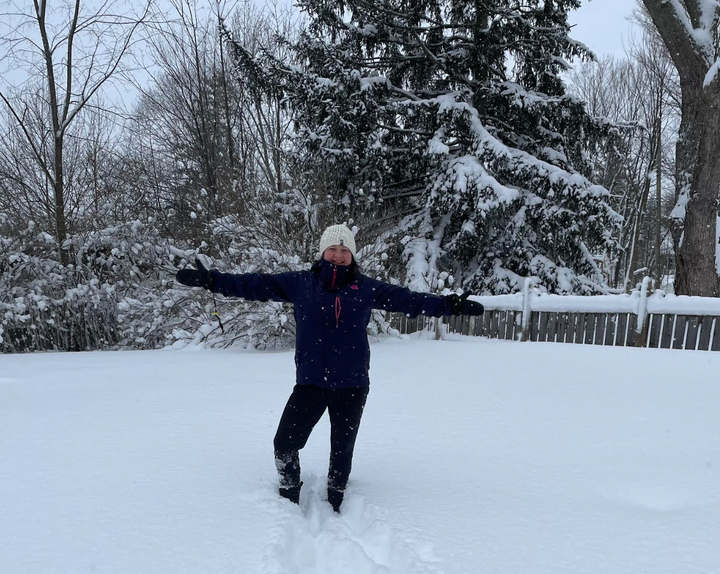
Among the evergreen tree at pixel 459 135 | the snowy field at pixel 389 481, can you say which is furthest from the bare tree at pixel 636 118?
the snowy field at pixel 389 481

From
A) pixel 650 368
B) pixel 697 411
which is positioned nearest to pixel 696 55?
pixel 650 368

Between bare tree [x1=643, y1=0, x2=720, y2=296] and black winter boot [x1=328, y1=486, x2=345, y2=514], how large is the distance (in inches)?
357

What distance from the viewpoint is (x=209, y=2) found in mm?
13094

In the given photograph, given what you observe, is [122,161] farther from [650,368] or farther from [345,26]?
[650,368]

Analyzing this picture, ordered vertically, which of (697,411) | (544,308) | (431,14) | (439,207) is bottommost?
(697,411)

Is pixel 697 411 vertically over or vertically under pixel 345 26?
under

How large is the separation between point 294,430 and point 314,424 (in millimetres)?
108

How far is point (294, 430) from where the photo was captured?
254 centimetres

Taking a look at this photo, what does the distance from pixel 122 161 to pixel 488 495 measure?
541 inches

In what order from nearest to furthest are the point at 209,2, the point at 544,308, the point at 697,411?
1. the point at 697,411
2. the point at 544,308
3. the point at 209,2

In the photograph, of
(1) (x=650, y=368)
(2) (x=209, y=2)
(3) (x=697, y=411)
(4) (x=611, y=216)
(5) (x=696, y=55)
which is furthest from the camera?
(2) (x=209, y=2)

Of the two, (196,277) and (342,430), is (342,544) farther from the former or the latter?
(196,277)

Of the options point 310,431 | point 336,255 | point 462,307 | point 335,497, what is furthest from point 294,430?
point 462,307

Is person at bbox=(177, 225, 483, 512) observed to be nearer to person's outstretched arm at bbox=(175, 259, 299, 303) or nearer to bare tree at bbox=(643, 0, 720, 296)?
person's outstretched arm at bbox=(175, 259, 299, 303)
